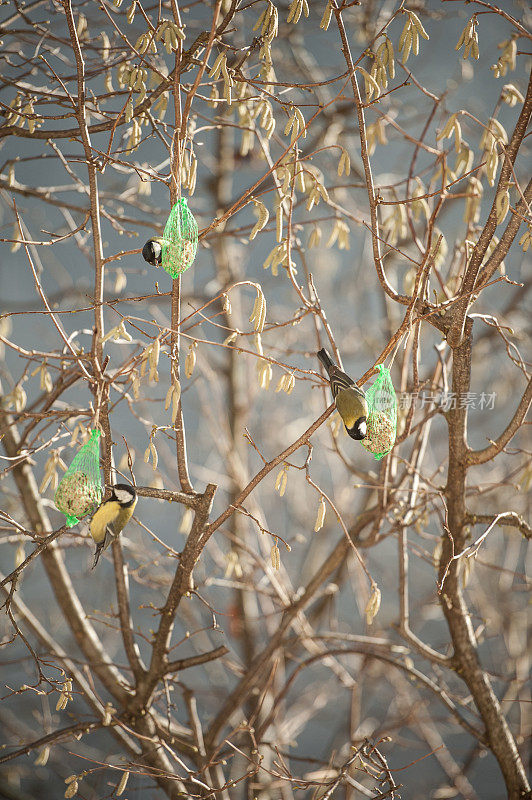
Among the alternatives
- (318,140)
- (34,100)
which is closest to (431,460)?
(318,140)

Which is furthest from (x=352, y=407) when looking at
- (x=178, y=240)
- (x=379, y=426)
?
(x=178, y=240)

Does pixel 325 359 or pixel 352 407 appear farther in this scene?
pixel 325 359

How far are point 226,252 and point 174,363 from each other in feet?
3.32

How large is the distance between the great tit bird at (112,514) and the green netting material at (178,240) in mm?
291

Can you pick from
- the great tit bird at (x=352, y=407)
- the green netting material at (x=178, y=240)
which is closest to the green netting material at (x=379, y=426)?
the great tit bird at (x=352, y=407)

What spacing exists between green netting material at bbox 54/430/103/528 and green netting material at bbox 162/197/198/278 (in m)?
0.25

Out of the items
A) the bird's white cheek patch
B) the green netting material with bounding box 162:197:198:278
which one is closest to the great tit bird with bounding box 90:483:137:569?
the bird's white cheek patch

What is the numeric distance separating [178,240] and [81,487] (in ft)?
1.17

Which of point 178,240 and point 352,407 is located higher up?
point 178,240

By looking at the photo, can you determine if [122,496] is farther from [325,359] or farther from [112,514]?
[325,359]

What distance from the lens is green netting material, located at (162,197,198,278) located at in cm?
85

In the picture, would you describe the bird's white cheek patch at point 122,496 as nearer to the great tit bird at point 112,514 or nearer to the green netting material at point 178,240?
the great tit bird at point 112,514

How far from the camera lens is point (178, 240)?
854mm

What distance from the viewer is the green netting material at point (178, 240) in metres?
0.85
